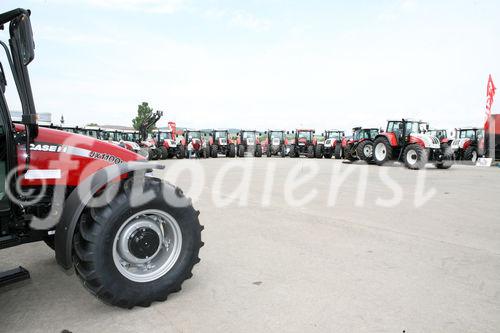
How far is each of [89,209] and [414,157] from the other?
48.7 feet

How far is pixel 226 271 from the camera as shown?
11.5ft

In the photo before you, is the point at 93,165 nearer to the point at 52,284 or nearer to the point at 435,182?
the point at 52,284

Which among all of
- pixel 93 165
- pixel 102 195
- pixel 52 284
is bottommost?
pixel 52 284

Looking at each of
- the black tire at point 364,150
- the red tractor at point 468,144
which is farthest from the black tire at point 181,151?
the red tractor at point 468,144

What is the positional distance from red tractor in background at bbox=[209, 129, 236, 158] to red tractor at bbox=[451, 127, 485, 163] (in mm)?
13450

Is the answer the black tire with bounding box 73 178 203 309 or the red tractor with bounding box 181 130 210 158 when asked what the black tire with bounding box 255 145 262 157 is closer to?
the red tractor with bounding box 181 130 210 158

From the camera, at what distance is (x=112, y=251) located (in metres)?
2.66

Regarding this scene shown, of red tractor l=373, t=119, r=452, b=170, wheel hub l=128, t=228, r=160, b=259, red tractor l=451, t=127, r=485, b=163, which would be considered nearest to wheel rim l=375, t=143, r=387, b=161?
red tractor l=373, t=119, r=452, b=170

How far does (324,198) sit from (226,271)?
14.7ft

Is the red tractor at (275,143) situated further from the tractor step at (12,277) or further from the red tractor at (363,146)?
the tractor step at (12,277)

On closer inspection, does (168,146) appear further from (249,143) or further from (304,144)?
(304,144)

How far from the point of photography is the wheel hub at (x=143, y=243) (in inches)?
111

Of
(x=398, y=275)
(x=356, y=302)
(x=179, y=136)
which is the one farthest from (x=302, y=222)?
(x=179, y=136)

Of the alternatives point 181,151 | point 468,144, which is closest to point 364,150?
point 468,144
